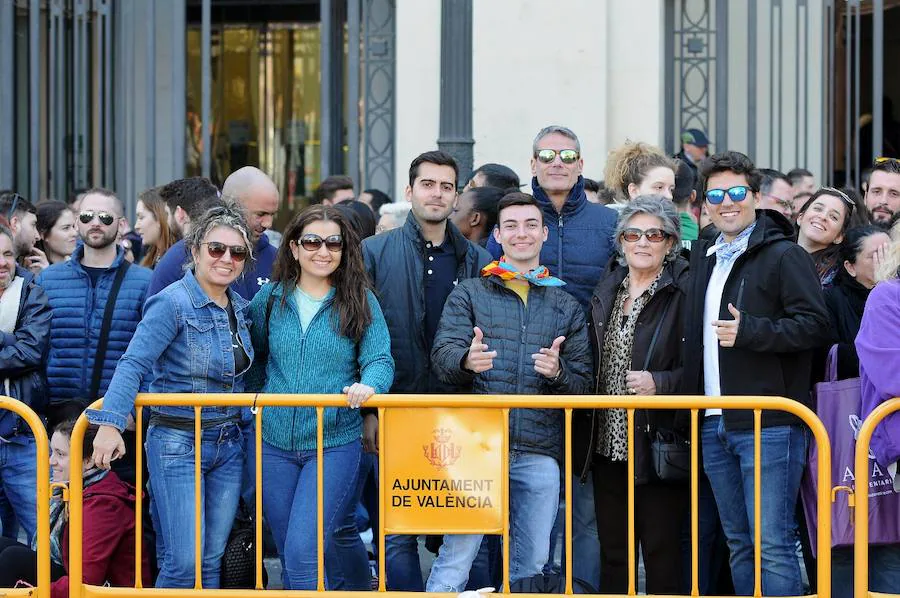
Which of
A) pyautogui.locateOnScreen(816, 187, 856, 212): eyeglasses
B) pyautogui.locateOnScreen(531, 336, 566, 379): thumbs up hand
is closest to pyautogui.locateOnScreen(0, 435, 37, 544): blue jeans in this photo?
pyautogui.locateOnScreen(531, 336, 566, 379): thumbs up hand

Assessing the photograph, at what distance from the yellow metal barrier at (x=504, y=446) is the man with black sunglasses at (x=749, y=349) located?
0.40ft

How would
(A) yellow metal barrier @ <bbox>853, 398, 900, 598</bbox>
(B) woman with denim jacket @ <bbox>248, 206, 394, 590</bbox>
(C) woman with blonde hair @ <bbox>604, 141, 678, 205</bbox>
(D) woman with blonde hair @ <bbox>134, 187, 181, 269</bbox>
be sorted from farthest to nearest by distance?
(D) woman with blonde hair @ <bbox>134, 187, 181, 269</bbox> < (C) woman with blonde hair @ <bbox>604, 141, 678, 205</bbox> < (B) woman with denim jacket @ <bbox>248, 206, 394, 590</bbox> < (A) yellow metal barrier @ <bbox>853, 398, 900, 598</bbox>

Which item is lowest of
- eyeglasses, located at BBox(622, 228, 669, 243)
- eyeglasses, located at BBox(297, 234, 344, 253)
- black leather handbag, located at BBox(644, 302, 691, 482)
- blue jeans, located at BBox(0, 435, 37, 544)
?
blue jeans, located at BBox(0, 435, 37, 544)

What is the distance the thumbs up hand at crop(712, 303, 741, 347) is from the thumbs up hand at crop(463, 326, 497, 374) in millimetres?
949

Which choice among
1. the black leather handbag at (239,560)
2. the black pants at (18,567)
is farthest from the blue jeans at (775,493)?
the black pants at (18,567)

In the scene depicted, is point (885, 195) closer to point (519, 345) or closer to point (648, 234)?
point (648, 234)

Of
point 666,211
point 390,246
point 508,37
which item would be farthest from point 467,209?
point 508,37

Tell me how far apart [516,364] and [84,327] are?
→ 2390 millimetres

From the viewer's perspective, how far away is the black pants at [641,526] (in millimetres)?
5926

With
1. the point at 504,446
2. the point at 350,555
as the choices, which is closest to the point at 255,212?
the point at 350,555

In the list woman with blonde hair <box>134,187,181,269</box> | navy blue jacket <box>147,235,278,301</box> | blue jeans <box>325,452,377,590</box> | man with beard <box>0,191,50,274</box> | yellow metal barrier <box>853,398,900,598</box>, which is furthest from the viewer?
man with beard <box>0,191,50,274</box>

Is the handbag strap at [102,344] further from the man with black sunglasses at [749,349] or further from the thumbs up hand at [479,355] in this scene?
the man with black sunglasses at [749,349]

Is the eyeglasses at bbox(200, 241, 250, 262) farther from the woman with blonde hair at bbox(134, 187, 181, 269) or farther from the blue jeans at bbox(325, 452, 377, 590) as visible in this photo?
the woman with blonde hair at bbox(134, 187, 181, 269)

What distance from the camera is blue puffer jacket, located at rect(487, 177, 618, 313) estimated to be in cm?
650
